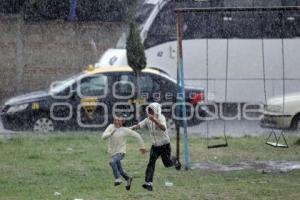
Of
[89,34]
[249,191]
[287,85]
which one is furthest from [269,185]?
[89,34]

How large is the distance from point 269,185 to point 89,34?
60.0ft

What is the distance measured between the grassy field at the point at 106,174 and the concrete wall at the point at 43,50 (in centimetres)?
1181

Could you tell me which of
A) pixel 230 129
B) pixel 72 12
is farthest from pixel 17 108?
pixel 72 12

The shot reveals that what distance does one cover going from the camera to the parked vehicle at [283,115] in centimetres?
1900

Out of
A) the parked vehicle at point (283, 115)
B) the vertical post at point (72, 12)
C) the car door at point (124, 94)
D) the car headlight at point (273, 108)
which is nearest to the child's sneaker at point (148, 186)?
the car door at point (124, 94)

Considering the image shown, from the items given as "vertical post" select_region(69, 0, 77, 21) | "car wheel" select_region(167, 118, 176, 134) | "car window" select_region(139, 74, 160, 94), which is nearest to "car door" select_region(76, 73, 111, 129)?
"car window" select_region(139, 74, 160, 94)

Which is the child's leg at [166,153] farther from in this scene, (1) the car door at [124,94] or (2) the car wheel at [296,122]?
(2) the car wheel at [296,122]

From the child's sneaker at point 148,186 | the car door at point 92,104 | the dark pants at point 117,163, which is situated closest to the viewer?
the dark pants at point 117,163

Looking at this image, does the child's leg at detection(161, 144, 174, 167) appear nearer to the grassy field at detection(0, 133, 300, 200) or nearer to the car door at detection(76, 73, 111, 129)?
the grassy field at detection(0, 133, 300, 200)

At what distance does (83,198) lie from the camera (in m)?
11.1

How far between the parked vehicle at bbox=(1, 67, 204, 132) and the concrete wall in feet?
31.5

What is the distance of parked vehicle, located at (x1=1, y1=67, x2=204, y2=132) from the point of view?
18.8 meters

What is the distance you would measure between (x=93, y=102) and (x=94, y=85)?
0.48 m

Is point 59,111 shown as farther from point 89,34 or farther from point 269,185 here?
point 89,34
